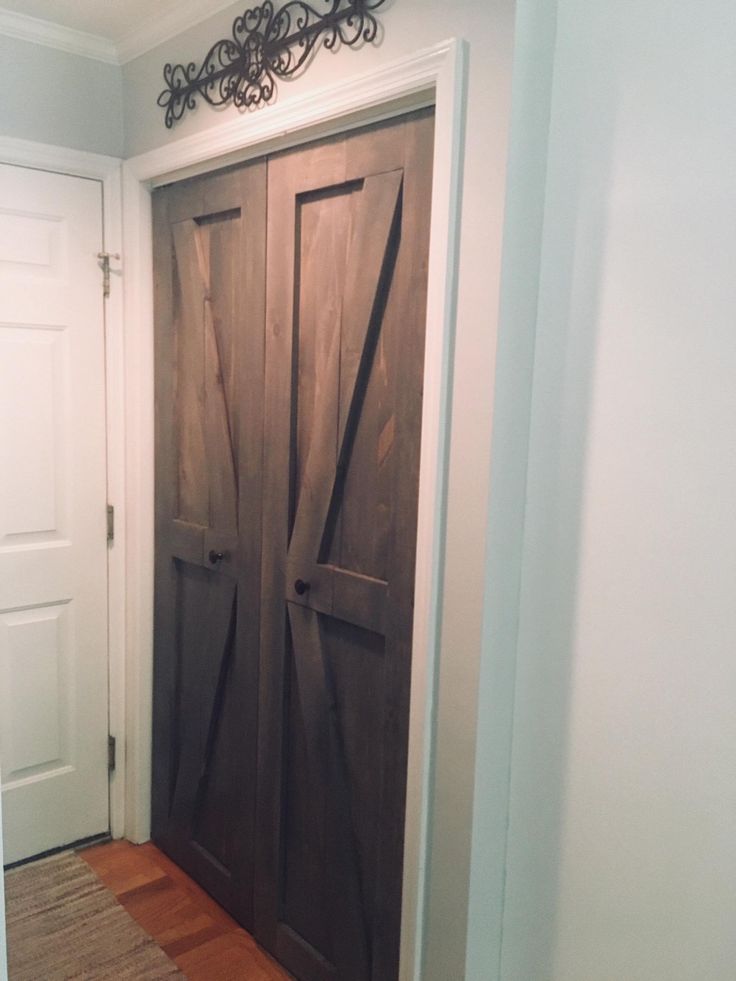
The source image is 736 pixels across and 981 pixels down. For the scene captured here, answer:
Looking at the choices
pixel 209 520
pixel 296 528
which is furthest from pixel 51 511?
pixel 296 528

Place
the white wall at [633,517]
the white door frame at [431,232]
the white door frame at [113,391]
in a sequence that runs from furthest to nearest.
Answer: the white door frame at [113,391] < the white door frame at [431,232] < the white wall at [633,517]

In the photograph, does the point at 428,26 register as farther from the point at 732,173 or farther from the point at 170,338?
the point at 170,338

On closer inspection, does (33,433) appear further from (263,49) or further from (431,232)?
(431,232)

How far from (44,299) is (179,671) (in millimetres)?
1145

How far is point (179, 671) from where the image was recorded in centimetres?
236

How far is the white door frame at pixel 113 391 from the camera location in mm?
2217

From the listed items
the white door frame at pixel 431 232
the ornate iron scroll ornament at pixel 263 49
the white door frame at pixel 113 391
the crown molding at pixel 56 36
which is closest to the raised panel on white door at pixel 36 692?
the white door frame at pixel 113 391

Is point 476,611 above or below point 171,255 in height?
below

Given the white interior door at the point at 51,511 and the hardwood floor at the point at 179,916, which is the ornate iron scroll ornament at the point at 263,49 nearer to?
the white interior door at the point at 51,511

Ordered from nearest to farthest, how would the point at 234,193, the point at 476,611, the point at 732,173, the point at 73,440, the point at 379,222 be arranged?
the point at 732,173 → the point at 476,611 → the point at 379,222 → the point at 234,193 → the point at 73,440

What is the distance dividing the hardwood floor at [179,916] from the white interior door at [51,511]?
182 mm

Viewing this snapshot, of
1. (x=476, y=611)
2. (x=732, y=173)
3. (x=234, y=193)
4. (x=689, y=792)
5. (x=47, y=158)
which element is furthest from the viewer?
(x=47, y=158)

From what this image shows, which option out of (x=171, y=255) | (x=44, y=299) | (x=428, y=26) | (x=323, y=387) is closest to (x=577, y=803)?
(x=323, y=387)

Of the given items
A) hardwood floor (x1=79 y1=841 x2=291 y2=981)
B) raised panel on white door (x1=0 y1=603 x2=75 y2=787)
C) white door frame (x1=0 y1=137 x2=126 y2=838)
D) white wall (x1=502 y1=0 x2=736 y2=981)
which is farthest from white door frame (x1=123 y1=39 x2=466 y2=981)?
raised panel on white door (x1=0 y1=603 x2=75 y2=787)
